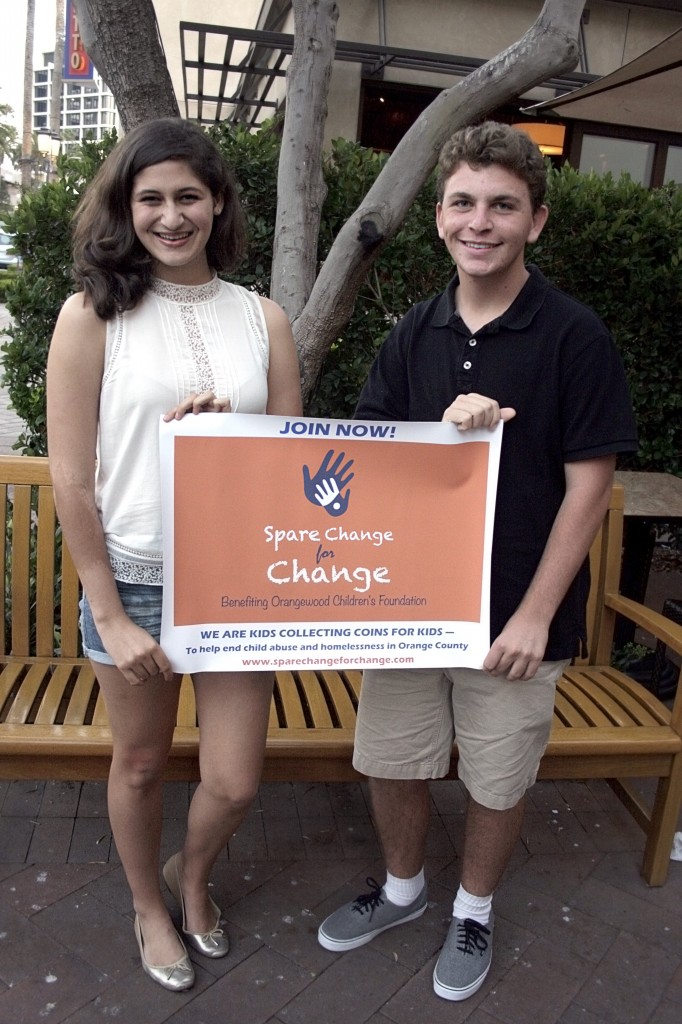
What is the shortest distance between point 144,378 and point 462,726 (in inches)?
48.5

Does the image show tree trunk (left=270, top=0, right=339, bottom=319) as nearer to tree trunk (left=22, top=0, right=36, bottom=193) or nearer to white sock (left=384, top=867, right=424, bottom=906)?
white sock (left=384, top=867, right=424, bottom=906)

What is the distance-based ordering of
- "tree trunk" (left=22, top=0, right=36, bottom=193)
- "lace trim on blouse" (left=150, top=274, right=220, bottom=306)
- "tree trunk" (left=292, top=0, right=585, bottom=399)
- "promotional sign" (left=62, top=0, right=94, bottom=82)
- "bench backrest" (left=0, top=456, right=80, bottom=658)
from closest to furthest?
"lace trim on blouse" (left=150, top=274, right=220, bottom=306) < "bench backrest" (left=0, top=456, right=80, bottom=658) < "tree trunk" (left=292, top=0, right=585, bottom=399) < "promotional sign" (left=62, top=0, right=94, bottom=82) < "tree trunk" (left=22, top=0, right=36, bottom=193)

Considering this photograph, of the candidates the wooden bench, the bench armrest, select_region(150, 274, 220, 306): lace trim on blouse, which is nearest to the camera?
select_region(150, 274, 220, 306): lace trim on blouse

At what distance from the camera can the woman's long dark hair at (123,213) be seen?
1.92 m

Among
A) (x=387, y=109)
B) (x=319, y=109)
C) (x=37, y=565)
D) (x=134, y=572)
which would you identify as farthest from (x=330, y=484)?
(x=387, y=109)

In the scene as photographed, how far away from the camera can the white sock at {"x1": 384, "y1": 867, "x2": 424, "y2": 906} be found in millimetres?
2641

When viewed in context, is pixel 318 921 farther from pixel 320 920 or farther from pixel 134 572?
pixel 134 572

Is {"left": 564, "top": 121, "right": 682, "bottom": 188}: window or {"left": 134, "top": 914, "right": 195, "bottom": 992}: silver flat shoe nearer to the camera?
{"left": 134, "top": 914, "right": 195, "bottom": 992}: silver flat shoe

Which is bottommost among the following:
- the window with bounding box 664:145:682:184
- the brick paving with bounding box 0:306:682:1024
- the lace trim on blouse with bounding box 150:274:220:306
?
the brick paving with bounding box 0:306:682:1024

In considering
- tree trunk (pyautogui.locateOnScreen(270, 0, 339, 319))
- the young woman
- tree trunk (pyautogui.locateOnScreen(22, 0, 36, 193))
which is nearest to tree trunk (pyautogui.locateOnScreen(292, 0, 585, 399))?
tree trunk (pyautogui.locateOnScreen(270, 0, 339, 319))

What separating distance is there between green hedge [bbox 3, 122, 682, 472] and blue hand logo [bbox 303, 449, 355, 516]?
2354 millimetres

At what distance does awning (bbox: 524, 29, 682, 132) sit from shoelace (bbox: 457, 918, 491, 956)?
13.5 feet

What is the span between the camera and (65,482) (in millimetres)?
1930

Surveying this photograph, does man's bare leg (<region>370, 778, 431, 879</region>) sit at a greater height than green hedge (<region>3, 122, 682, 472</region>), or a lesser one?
lesser
